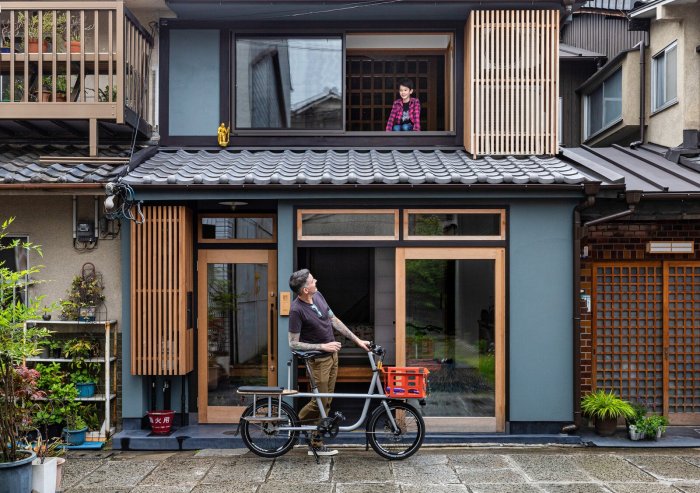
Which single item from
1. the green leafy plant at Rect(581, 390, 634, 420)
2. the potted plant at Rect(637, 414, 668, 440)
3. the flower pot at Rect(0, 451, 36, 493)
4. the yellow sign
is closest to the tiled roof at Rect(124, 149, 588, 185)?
the yellow sign

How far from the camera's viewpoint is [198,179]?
7.47 m

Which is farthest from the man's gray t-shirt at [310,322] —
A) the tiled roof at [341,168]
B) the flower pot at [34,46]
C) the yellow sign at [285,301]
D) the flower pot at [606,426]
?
the flower pot at [34,46]

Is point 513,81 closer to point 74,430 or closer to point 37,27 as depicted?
point 37,27

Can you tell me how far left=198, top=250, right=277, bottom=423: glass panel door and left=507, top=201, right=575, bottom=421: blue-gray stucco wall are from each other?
323 cm

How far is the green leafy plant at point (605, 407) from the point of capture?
7758 millimetres

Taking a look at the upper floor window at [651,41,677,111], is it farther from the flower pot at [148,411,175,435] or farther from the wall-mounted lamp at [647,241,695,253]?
the flower pot at [148,411,175,435]

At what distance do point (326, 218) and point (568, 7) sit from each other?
4782mm

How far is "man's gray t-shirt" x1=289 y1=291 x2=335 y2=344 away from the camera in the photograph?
7094mm

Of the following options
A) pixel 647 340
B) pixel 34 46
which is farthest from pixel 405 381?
pixel 34 46

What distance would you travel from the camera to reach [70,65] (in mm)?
8414

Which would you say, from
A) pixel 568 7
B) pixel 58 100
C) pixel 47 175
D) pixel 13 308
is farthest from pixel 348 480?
pixel 568 7

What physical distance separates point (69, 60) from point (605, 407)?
8.37 metres

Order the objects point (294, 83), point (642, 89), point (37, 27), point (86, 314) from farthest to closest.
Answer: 1. point (642, 89)
2. point (294, 83)
3. point (37, 27)
4. point (86, 314)

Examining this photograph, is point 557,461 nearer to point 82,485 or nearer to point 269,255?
point 269,255
